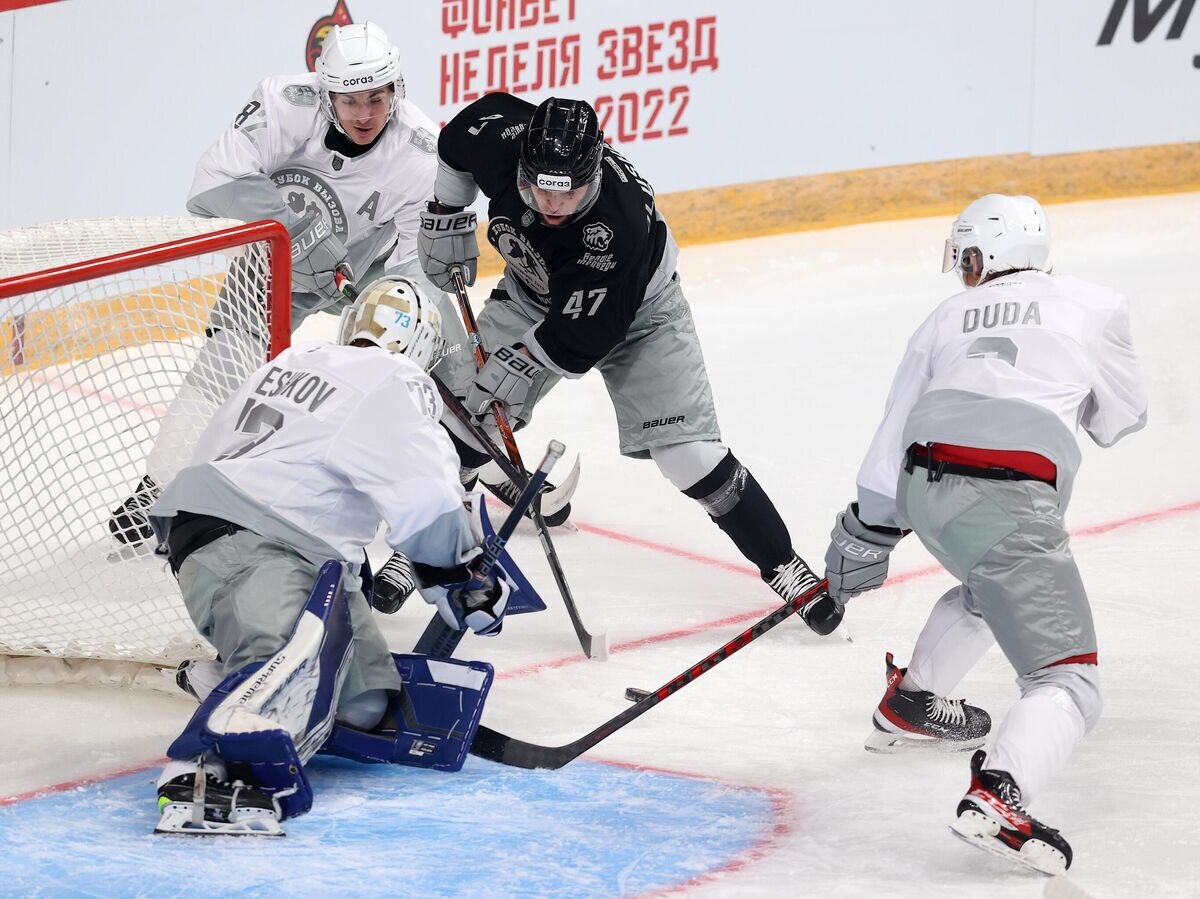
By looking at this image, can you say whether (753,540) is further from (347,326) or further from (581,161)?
(347,326)

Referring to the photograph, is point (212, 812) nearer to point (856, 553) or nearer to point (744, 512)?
point (856, 553)

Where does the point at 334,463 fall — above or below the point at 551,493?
above

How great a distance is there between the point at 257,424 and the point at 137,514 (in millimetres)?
1093

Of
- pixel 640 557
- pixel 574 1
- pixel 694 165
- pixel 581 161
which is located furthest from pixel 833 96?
pixel 581 161

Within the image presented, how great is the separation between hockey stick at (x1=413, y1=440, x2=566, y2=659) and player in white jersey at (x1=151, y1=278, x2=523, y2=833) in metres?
0.04

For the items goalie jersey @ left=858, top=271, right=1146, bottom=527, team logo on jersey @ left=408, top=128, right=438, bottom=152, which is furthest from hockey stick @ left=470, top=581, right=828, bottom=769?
team logo on jersey @ left=408, top=128, right=438, bottom=152

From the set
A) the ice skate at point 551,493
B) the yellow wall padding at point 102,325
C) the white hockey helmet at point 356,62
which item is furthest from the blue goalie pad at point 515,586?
the white hockey helmet at point 356,62

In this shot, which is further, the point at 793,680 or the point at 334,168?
the point at 334,168

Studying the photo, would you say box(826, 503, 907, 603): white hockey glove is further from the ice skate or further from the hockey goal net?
the ice skate

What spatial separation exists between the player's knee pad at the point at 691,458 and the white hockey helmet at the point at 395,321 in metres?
0.84

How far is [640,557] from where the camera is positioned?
3.91m

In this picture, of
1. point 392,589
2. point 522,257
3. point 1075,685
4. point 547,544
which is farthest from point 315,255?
point 1075,685

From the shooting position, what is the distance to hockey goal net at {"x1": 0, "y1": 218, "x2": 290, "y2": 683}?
2990 mm

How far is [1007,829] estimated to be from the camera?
Answer: 2.24m
